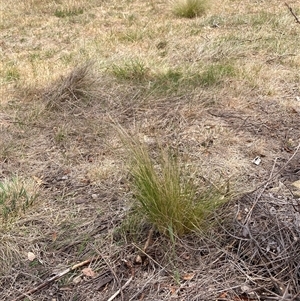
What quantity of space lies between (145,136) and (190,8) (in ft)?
12.7

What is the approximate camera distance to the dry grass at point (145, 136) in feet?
6.55

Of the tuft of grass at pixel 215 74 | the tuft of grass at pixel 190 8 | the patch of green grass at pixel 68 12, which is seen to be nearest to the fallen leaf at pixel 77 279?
the tuft of grass at pixel 215 74

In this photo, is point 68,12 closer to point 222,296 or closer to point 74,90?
point 74,90

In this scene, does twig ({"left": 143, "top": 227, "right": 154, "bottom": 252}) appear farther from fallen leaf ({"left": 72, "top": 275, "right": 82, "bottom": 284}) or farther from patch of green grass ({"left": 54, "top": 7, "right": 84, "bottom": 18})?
patch of green grass ({"left": 54, "top": 7, "right": 84, "bottom": 18})

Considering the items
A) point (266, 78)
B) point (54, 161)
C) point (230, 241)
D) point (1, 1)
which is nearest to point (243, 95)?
point (266, 78)

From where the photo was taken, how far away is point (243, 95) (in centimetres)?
379

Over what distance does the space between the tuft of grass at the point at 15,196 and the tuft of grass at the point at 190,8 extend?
15.1 feet

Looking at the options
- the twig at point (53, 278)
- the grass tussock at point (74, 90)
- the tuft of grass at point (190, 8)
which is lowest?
the tuft of grass at point (190, 8)

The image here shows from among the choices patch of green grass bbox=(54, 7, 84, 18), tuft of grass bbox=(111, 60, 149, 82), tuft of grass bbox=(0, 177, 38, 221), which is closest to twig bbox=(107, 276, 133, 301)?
tuft of grass bbox=(0, 177, 38, 221)

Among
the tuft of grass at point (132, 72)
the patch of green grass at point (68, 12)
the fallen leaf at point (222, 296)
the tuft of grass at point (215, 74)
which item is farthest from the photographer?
the patch of green grass at point (68, 12)

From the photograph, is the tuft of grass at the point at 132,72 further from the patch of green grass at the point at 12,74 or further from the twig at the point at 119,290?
the twig at the point at 119,290

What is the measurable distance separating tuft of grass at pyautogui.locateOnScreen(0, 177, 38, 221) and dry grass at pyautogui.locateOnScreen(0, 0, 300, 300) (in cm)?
5

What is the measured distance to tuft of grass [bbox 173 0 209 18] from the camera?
6539mm

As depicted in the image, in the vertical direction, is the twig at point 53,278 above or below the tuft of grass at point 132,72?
above
